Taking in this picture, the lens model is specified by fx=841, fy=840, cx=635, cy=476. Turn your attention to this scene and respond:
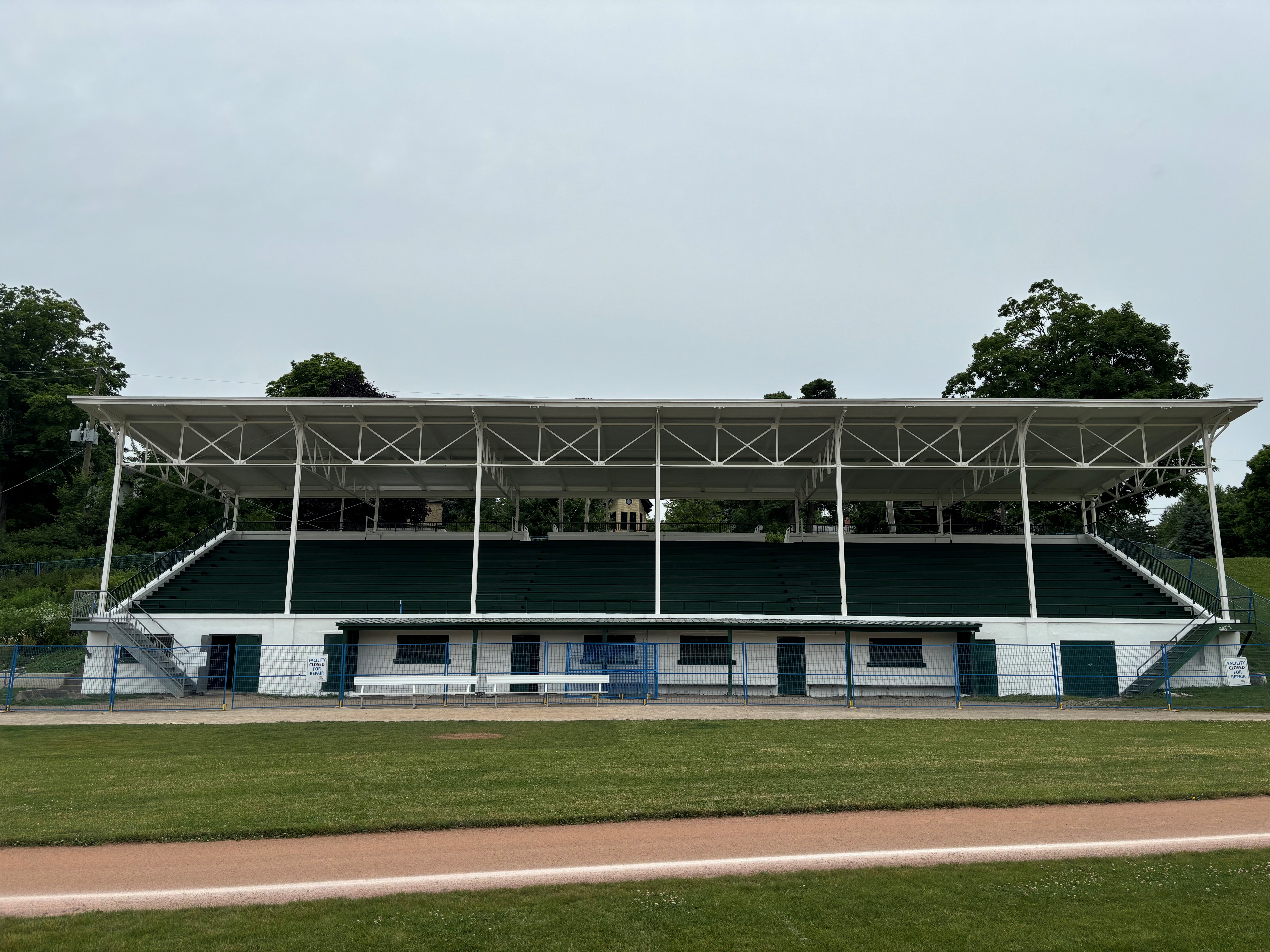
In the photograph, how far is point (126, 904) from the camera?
305 inches

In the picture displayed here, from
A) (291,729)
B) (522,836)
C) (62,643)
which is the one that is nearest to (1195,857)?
(522,836)

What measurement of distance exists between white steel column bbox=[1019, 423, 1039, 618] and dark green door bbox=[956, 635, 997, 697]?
86.0 inches

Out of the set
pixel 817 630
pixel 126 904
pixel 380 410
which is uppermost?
pixel 380 410

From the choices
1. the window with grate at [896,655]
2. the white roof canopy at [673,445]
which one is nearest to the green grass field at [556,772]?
the window with grate at [896,655]

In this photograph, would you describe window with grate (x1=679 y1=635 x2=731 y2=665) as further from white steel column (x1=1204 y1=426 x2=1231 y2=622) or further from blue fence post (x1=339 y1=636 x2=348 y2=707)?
white steel column (x1=1204 y1=426 x2=1231 y2=622)

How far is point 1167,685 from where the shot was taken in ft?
77.9

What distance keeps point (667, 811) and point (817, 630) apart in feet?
58.6

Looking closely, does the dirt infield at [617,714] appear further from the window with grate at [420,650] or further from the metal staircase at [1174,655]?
the window with grate at [420,650]

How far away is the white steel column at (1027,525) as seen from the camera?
2838cm

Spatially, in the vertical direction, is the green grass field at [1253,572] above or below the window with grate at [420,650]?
above

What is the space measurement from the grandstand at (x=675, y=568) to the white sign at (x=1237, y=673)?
2.99ft

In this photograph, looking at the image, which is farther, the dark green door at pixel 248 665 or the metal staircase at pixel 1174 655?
the dark green door at pixel 248 665

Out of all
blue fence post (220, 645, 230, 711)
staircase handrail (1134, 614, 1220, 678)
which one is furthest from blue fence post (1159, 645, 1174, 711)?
blue fence post (220, 645, 230, 711)

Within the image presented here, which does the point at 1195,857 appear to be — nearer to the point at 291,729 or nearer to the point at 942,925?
the point at 942,925
